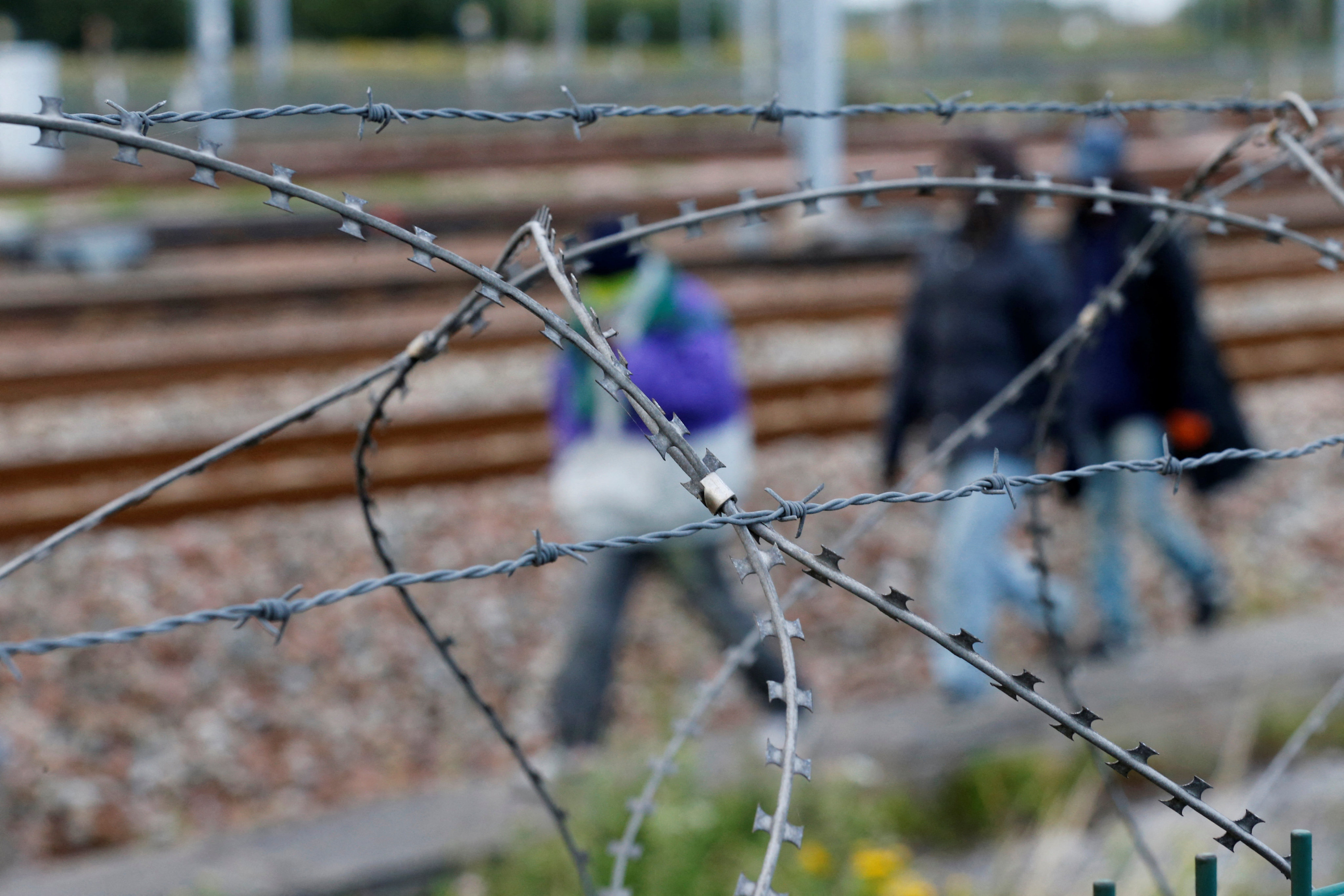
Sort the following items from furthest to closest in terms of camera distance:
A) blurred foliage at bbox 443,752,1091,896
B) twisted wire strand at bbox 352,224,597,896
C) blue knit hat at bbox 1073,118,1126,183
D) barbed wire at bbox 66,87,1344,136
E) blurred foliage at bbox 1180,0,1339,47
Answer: blurred foliage at bbox 1180,0,1339,47 < blue knit hat at bbox 1073,118,1126,183 < blurred foliage at bbox 443,752,1091,896 < twisted wire strand at bbox 352,224,597,896 < barbed wire at bbox 66,87,1344,136

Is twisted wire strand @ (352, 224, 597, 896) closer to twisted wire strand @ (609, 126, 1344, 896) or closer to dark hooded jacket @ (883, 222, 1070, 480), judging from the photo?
twisted wire strand @ (609, 126, 1344, 896)

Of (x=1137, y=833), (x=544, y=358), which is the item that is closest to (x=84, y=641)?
(x=1137, y=833)

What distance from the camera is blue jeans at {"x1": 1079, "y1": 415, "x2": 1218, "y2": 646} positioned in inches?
190

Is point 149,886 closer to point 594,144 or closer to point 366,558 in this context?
point 366,558

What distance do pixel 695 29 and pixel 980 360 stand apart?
134 ft

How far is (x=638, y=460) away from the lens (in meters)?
3.86

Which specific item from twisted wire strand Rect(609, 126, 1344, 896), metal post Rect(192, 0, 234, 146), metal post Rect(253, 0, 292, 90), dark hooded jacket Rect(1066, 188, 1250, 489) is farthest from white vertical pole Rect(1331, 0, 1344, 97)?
twisted wire strand Rect(609, 126, 1344, 896)

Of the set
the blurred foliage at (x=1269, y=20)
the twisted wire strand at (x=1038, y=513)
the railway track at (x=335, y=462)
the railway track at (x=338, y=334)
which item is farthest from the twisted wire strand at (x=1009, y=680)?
the blurred foliage at (x=1269, y=20)

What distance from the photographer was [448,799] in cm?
369

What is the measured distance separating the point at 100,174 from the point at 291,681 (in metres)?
15.0

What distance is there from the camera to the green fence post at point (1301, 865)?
4.74ft

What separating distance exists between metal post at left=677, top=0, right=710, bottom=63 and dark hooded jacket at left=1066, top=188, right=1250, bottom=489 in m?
38.1

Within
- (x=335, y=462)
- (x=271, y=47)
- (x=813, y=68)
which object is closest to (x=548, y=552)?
(x=335, y=462)

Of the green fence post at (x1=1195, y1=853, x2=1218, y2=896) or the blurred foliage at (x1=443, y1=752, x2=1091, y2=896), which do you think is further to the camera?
the blurred foliage at (x1=443, y1=752, x2=1091, y2=896)
